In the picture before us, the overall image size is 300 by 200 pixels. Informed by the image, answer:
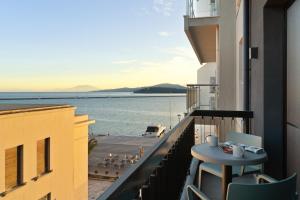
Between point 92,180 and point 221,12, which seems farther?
point 92,180

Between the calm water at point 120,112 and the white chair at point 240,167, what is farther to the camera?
the calm water at point 120,112

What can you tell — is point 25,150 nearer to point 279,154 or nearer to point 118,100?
point 279,154

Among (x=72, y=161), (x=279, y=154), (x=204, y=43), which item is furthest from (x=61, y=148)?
(x=279, y=154)

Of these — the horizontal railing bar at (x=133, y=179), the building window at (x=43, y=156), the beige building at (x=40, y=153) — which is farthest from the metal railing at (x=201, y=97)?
the horizontal railing bar at (x=133, y=179)

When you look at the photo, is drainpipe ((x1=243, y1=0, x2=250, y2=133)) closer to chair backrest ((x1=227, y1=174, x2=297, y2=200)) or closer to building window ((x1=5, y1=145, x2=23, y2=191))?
chair backrest ((x1=227, y1=174, x2=297, y2=200))

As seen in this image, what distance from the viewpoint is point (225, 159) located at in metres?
2.33

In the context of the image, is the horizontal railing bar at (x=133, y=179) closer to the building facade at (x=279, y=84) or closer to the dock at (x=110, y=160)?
the building facade at (x=279, y=84)

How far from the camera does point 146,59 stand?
139ft

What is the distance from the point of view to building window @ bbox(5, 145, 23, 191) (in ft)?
22.2

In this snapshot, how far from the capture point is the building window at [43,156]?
317 inches

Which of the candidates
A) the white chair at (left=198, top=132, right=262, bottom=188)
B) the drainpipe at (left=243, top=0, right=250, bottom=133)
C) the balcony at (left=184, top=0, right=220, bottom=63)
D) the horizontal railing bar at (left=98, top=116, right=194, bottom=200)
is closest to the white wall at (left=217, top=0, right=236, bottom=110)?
the balcony at (left=184, top=0, right=220, bottom=63)

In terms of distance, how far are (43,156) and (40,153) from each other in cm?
23

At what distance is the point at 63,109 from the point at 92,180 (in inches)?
368

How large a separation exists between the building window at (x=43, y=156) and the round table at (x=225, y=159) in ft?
21.3
